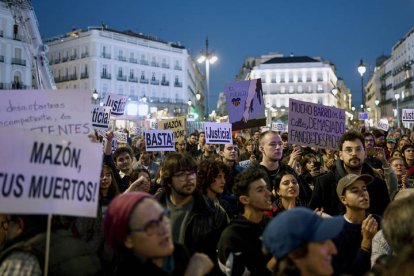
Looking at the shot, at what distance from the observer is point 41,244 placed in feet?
9.77

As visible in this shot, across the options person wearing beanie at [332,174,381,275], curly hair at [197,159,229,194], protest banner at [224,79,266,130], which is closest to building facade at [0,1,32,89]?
protest banner at [224,79,266,130]

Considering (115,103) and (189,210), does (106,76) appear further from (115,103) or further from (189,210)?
(189,210)

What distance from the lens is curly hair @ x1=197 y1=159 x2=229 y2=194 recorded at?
5457mm

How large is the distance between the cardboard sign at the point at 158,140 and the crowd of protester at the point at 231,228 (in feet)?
11.1

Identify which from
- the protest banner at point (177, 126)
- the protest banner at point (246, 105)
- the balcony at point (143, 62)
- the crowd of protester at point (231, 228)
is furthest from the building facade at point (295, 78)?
the crowd of protester at point (231, 228)

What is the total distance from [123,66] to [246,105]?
71014 mm

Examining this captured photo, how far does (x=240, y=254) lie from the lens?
3.85m

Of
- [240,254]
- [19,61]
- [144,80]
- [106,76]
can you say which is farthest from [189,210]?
[144,80]

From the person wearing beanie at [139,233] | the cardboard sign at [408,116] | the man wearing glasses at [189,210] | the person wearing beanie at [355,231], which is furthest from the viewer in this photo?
the cardboard sign at [408,116]

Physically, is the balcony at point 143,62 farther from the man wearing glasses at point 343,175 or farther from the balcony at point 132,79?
the man wearing glasses at point 343,175

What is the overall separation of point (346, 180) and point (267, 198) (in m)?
0.92

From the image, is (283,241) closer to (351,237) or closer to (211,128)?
(351,237)

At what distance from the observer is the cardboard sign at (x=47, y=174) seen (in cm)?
314

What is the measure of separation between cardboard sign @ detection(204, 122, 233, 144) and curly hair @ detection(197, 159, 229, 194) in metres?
5.19
